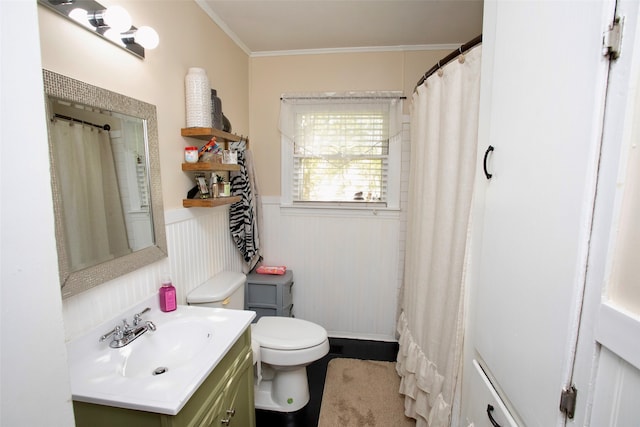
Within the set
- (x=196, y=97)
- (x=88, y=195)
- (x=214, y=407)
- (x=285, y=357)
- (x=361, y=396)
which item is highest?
(x=196, y=97)

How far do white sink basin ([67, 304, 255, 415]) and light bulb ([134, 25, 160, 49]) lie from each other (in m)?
1.08

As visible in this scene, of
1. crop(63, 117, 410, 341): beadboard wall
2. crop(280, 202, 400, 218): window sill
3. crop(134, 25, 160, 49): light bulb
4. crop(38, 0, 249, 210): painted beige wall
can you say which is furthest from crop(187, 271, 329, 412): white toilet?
crop(134, 25, 160, 49): light bulb

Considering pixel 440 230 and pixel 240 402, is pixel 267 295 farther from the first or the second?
pixel 440 230

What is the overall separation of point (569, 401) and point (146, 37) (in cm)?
170

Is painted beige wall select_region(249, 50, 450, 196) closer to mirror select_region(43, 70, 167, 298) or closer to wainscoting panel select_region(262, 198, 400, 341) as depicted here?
wainscoting panel select_region(262, 198, 400, 341)

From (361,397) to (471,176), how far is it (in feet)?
5.18

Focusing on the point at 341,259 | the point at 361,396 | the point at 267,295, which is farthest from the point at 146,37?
the point at 361,396

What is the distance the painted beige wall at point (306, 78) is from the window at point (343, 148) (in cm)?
9

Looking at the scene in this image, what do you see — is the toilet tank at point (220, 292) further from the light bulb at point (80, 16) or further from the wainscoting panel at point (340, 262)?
the light bulb at point (80, 16)

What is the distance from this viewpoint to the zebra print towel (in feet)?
6.86

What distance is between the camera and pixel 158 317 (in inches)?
51.3

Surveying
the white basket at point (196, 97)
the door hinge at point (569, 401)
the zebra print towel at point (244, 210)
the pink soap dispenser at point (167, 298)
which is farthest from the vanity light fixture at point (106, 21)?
the door hinge at point (569, 401)

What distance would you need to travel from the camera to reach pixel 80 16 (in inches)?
38.4

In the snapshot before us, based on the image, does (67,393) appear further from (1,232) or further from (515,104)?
(515,104)
